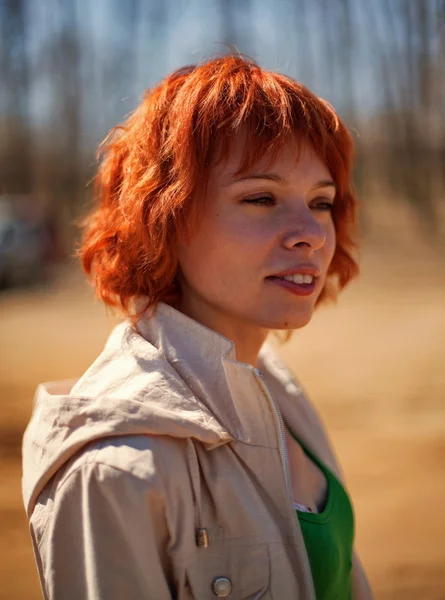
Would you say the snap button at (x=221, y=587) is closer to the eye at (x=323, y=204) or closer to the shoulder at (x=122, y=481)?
the shoulder at (x=122, y=481)

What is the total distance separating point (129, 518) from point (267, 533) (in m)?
0.28

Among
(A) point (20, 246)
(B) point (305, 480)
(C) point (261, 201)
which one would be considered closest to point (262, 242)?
(C) point (261, 201)

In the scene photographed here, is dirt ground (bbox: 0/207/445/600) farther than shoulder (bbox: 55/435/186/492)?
Yes

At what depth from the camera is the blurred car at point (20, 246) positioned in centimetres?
1196

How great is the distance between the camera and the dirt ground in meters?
3.82

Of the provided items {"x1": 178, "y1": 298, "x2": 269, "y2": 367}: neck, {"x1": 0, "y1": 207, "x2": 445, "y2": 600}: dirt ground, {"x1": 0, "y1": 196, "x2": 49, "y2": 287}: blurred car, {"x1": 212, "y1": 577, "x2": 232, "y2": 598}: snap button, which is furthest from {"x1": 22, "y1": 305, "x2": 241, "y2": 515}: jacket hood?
{"x1": 0, "y1": 196, "x2": 49, "y2": 287}: blurred car

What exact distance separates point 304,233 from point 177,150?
314 mm

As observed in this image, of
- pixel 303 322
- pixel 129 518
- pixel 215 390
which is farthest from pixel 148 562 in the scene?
pixel 303 322

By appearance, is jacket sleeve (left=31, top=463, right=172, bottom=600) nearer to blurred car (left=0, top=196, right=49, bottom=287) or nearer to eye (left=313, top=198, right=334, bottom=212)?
eye (left=313, top=198, right=334, bottom=212)

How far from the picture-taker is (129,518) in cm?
137

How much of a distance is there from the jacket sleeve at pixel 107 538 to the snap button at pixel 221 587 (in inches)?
3.3

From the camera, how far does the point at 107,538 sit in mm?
1378

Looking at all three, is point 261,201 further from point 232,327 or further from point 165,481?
point 165,481

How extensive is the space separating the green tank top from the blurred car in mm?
10731
